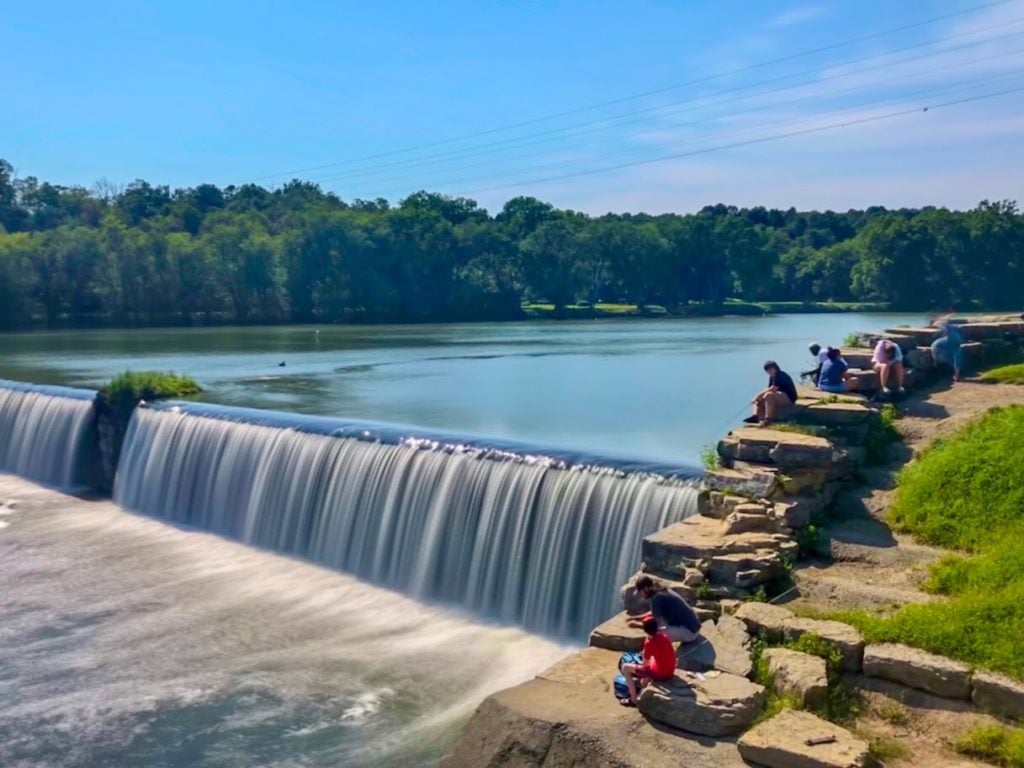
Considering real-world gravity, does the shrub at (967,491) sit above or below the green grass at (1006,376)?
below

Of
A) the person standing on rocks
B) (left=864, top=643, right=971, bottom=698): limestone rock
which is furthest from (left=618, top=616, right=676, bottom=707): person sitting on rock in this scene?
(left=864, top=643, right=971, bottom=698): limestone rock

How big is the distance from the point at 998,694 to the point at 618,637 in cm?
291

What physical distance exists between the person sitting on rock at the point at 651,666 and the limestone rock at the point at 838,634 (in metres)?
1.15

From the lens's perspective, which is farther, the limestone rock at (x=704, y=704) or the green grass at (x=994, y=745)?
the limestone rock at (x=704, y=704)

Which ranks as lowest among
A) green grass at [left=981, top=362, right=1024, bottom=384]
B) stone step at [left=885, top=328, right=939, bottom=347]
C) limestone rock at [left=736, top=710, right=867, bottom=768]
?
limestone rock at [left=736, top=710, right=867, bottom=768]

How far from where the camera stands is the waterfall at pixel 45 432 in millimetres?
24328

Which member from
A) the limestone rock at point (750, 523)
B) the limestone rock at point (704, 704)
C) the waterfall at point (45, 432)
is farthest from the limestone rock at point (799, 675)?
the waterfall at point (45, 432)

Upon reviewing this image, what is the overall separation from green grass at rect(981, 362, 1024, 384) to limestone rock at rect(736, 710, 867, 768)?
10.6m

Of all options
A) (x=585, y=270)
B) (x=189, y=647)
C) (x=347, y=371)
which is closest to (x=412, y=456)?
(x=189, y=647)

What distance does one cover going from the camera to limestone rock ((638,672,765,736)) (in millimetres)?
6914

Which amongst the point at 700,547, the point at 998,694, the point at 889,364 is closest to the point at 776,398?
the point at 889,364

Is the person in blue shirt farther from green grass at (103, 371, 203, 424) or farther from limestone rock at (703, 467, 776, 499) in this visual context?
green grass at (103, 371, 203, 424)

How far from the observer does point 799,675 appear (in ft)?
23.9

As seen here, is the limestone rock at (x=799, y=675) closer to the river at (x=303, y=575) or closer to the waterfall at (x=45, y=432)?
the river at (x=303, y=575)
